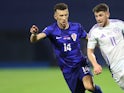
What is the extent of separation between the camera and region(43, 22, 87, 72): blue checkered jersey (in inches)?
346

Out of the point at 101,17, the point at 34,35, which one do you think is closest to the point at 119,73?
the point at 101,17

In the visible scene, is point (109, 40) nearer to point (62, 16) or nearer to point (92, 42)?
point (92, 42)

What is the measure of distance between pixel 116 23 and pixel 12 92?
5.12m

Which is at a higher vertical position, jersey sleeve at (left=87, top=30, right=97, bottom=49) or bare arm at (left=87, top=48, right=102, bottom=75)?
jersey sleeve at (left=87, top=30, right=97, bottom=49)

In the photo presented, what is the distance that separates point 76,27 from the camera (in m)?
8.98

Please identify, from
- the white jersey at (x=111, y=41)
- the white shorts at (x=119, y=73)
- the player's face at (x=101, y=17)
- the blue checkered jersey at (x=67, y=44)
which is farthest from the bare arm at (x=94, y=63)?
the blue checkered jersey at (x=67, y=44)

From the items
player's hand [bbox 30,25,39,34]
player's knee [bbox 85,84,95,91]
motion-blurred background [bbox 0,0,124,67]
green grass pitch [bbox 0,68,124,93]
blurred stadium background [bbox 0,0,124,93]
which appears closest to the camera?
player's hand [bbox 30,25,39,34]

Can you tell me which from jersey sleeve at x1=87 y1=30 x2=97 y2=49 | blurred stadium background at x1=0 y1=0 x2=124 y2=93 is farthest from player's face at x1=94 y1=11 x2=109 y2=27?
blurred stadium background at x1=0 y1=0 x2=124 y2=93

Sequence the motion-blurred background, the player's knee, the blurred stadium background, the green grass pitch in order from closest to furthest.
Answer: the player's knee → the green grass pitch → the blurred stadium background → the motion-blurred background

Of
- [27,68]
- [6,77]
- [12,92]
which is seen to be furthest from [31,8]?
[12,92]

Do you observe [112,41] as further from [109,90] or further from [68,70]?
[109,90]

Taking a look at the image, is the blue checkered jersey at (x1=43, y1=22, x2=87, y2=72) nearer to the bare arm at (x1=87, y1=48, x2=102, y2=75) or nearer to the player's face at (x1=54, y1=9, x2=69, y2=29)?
the player's face at (x1=54, y1=9, x2=69, y2=29)

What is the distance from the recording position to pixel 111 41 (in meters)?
8.05

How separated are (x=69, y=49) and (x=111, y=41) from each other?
3.27 ft
